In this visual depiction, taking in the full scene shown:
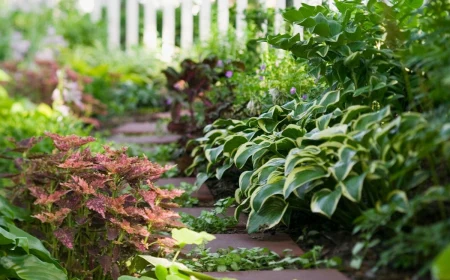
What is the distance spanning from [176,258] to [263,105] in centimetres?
136

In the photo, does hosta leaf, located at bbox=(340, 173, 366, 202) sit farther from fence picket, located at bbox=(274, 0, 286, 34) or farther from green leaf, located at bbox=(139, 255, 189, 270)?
fence picket, located at bbox=(274, 0, 286, 34)

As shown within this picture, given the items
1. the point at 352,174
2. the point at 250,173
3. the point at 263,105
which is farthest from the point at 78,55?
the point at 352,174

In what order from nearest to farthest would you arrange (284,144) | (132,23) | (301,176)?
(301,176) < (284,144) < (132,23)

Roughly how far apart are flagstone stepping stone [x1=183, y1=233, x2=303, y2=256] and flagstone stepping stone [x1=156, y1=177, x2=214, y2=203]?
0.87m

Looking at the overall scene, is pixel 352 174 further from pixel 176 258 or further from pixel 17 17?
pixel 17 17

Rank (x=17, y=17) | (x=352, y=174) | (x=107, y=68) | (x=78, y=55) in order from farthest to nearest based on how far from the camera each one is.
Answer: (x=17, y=17) < (x=78, y=55) < (x=107, y=68) < (x=352, y=174)

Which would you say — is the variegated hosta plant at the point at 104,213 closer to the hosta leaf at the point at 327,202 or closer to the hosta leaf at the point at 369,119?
the hosta leaf at the point at 327,202

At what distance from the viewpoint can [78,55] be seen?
969 cm

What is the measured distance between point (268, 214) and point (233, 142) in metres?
0.72

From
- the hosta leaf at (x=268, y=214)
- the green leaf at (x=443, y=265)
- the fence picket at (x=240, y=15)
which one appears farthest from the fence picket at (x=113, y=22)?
the green leaf at (x=443, y=265)

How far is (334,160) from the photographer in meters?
2.86

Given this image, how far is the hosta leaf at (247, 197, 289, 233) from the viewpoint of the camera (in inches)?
119

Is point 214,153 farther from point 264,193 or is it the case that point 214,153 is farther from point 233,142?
point 264,193

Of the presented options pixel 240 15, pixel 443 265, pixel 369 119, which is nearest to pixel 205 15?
pixel 240 15
